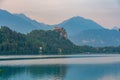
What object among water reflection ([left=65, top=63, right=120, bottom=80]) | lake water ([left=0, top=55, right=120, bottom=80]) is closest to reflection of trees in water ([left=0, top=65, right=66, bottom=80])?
lake water ([left=0, top=55, right=120, bottom=80])

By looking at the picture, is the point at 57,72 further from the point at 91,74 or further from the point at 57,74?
the point at 91,74

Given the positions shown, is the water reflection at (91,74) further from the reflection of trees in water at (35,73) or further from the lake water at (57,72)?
the reflection of trees in water at (35,73)

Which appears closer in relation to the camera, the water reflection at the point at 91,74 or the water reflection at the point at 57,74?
the water reflection at the point at 57,74

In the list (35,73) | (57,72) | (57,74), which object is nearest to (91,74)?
(57,74)

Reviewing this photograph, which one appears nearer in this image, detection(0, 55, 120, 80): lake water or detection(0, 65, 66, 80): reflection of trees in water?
detection(0, 55, 120, 80): lake water

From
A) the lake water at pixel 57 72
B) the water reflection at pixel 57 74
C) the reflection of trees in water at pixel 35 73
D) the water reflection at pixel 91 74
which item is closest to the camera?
the water reflection at pixel 57 74

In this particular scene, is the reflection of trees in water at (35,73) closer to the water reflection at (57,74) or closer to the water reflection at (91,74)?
the water reflection at (57,74)

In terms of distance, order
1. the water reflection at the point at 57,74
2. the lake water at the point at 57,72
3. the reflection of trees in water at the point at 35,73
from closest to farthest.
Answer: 1. the water reflection at the point at 57,74
2. the lake water at the point at 57,72
3. the reflection of trees in water at the point at 35,73

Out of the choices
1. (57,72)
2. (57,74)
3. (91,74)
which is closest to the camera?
(57,74)

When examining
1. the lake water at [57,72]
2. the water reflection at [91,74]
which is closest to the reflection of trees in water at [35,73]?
the lake water at [57,72]

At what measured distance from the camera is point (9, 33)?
611ft

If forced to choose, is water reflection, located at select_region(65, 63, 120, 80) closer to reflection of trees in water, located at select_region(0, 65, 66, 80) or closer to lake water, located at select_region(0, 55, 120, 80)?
lake water, located at select_region(0, 55, 120, 80)

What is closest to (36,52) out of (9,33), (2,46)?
(9,33)

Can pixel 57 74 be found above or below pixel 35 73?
below
